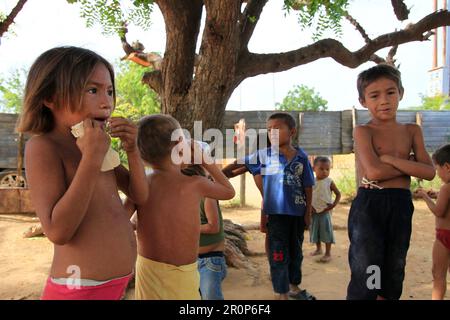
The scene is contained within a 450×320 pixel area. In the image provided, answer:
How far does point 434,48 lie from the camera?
93.5ft

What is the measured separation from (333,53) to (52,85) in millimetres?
3828

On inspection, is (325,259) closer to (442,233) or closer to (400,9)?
(442,233)

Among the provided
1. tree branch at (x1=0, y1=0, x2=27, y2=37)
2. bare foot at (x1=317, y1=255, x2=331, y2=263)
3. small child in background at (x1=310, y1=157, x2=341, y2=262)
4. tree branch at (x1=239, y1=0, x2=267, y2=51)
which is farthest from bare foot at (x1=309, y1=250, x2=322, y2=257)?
tree branch at (x1=0, y1=0, x2=27, y2=37)

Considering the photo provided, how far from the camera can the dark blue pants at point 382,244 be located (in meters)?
2.06

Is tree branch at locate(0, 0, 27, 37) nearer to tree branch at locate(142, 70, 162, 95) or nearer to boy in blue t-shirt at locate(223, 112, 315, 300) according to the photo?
tree branch at locate(142, 70, 162, 95)

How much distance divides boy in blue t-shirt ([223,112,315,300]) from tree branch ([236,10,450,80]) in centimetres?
126

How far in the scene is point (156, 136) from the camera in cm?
178

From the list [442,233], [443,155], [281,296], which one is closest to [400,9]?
[443,155]

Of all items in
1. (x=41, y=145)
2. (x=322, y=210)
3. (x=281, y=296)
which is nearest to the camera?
(x=41, y=145)

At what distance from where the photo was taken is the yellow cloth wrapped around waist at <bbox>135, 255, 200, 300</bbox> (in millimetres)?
1744

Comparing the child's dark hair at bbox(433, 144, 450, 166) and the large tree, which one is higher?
the large tree

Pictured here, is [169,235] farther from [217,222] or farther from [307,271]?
[307,271]

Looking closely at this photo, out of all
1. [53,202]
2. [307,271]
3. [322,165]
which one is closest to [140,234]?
[53,202]

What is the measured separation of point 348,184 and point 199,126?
720cm
